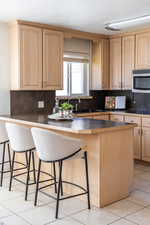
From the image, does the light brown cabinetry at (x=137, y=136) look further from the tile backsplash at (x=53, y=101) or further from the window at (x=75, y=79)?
the window at (x=75, y=79)

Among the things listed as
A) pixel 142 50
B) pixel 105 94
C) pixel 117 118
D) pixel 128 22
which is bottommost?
pixel 117 118

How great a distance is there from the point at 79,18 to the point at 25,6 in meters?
0.95

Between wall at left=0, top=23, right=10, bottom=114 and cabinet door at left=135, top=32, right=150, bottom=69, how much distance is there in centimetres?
232

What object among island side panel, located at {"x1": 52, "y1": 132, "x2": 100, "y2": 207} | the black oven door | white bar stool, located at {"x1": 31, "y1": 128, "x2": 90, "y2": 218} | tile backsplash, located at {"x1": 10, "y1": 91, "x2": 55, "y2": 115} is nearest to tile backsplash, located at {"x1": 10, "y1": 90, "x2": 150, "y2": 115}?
tile backsplash, located at {"x1": 10, "y1": 91, "x2": 55, "y2": 115}

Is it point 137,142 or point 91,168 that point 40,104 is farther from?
point 91,168

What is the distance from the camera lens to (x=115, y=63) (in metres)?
5.80

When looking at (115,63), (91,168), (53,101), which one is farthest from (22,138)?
(115,63)

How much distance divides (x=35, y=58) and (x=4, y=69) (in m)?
0.53

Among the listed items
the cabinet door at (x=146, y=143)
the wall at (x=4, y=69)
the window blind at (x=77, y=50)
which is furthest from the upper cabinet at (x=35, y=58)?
the cabinet door at (x=146, y=143)

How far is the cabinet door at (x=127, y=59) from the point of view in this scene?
545 centimetres

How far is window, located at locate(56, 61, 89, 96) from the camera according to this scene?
572 centimetres

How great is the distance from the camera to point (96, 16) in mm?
4305

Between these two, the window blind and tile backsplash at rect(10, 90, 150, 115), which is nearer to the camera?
tile backsplash at rect(10, 90, 150, 115)

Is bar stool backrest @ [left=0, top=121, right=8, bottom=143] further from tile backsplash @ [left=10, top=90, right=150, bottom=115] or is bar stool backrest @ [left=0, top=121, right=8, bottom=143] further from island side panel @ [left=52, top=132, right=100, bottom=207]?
island side panel @ [left=52, top=132, right=100, bottom=207]
